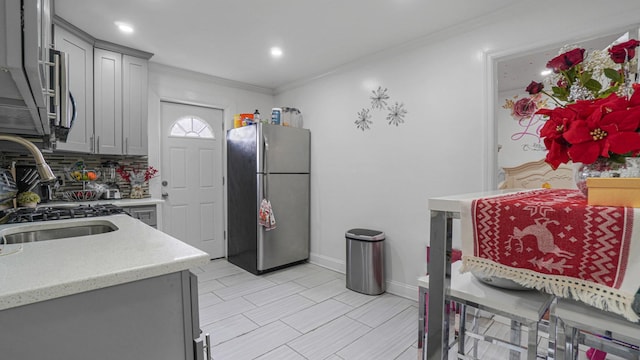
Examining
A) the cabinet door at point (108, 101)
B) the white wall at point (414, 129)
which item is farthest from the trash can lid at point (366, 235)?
the cabinet door at point (108, 101)

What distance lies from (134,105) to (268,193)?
1.68 meters

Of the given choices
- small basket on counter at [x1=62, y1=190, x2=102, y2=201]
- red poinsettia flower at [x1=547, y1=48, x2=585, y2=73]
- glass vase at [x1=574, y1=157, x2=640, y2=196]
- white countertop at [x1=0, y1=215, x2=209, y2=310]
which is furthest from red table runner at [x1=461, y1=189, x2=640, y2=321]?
small basket on counter at [x1=62, y1=190, x2=102, y2=201]

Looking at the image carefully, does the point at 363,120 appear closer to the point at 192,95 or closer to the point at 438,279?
the point at 192,95

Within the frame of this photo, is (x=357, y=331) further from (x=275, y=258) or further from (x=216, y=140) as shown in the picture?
(x=216, y=140)

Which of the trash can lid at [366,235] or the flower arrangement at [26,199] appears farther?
the trash can lid at [366,235]

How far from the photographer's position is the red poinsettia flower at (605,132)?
2.42ft

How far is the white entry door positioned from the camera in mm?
3648

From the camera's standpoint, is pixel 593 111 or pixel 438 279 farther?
pixel 438 279

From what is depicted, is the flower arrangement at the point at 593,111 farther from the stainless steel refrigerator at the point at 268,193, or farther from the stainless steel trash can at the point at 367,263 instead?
the stainless steel refrigerator at the point at 268,193

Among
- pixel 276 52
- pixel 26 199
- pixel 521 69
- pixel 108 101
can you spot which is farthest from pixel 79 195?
pixel 521 69

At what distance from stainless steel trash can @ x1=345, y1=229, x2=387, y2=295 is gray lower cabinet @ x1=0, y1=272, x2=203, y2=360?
7.06 ft

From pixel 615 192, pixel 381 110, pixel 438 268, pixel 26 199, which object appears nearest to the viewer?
pixel 615 192

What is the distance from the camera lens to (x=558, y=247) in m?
0.74

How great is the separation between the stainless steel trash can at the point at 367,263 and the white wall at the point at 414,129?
0.44 ft
